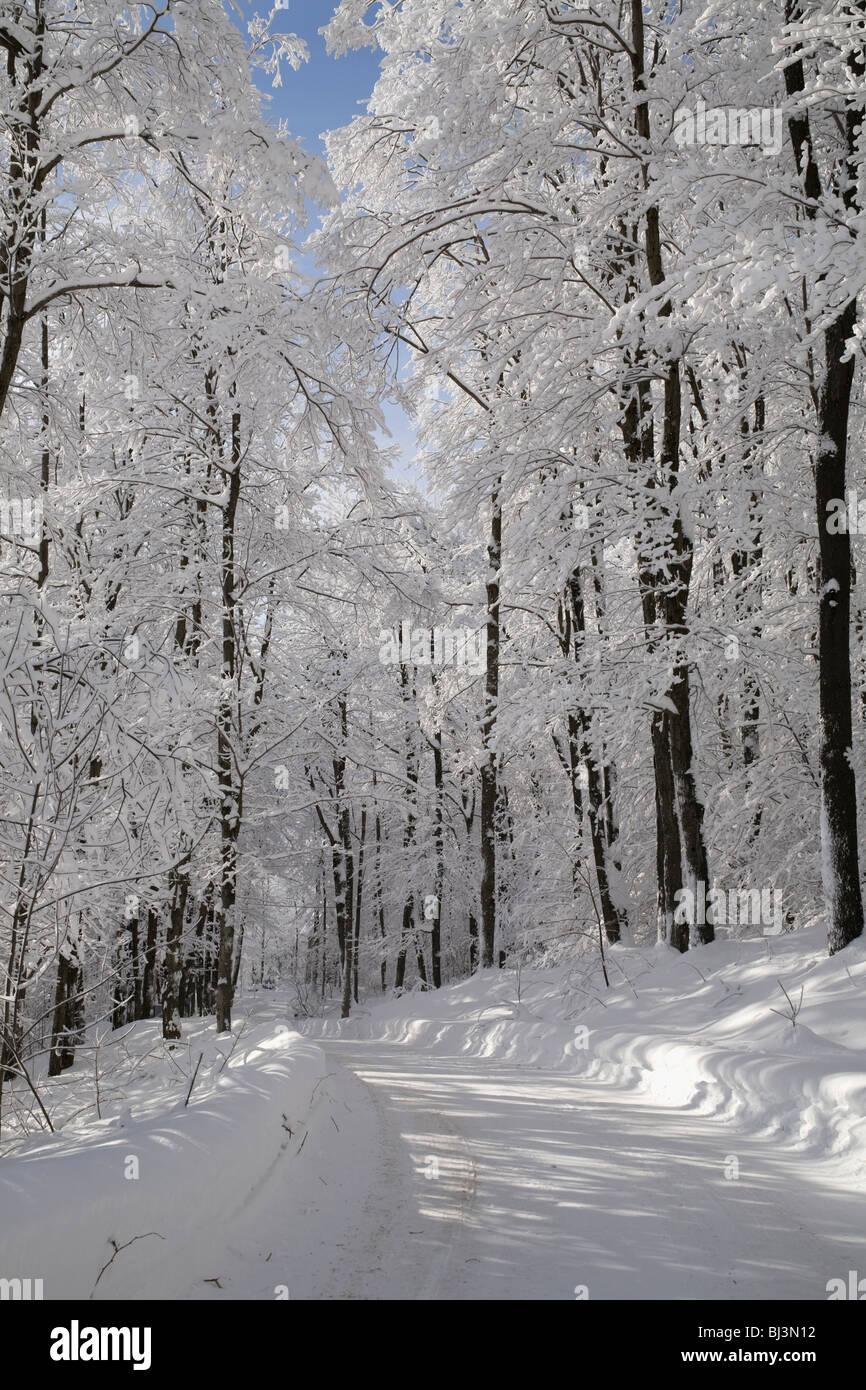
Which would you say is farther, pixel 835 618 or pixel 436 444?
pixel 436 444

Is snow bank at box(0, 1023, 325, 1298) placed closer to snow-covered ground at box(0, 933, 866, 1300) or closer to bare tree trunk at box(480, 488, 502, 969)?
snow-covered ground at box(0, 933, 866, 1300)

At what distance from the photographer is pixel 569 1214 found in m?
4.08

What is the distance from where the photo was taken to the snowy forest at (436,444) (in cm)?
616

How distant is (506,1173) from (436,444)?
623 inches

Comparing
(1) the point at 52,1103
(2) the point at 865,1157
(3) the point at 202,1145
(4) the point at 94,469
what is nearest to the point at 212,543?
(4) the point at 94,469

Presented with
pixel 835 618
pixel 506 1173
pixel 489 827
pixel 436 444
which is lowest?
pixel 506 1173

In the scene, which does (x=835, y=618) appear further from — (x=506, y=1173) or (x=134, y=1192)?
(x=134, y=1192)

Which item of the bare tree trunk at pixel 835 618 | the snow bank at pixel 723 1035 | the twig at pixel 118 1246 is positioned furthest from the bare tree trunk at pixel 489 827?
the twig at pixel 118 1246

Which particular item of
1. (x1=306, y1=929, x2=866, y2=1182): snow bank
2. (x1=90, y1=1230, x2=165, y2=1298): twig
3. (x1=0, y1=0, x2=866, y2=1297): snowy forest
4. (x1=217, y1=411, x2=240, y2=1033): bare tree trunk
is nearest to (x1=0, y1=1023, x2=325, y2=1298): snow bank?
(x1=90, y1=1230, x2=165, y2=1298): twig

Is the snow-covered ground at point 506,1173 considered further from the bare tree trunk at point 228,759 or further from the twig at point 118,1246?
the bare tree trunk at point 228,759

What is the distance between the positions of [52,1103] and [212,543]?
32.2 ft

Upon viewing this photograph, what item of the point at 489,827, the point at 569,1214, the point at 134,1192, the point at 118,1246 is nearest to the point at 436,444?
the point at 489,827

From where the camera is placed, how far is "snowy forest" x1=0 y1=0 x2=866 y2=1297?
6.16 metres
